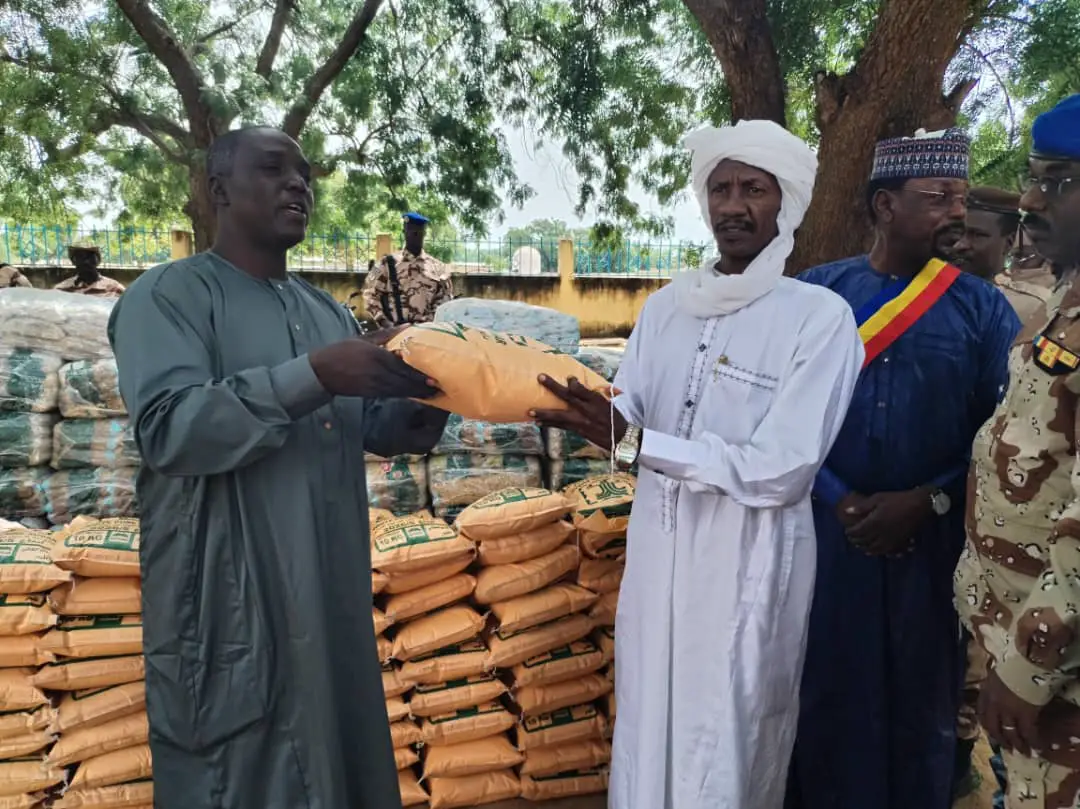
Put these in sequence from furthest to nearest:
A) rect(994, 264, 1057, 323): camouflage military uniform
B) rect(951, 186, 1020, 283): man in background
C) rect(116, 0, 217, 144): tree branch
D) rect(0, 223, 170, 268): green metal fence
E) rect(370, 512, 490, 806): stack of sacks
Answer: rect(0, 223, 170, 268): green metal fence → rect(116, 0, 217, 144): tree branch → rect(951, 186, 1020, 283): man in background → rect(994, 264, 1057, 323): camouflage military uniform → rect(370, 512, 490, 806): stack of sacks

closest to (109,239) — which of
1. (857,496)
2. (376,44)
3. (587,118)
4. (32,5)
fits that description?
(32,5)

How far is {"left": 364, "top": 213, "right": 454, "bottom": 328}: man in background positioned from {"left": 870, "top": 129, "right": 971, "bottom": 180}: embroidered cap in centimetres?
511

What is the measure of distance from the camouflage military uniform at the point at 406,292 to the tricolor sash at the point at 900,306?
199 inches

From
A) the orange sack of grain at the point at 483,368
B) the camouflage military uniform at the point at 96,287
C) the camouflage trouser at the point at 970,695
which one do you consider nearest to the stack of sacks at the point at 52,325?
the orange sack of grain at the point at 483,368

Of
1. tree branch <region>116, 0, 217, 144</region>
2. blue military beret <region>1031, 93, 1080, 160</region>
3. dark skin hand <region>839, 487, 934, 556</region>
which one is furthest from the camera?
tree branch <region>116, 0, 217, 144</region>

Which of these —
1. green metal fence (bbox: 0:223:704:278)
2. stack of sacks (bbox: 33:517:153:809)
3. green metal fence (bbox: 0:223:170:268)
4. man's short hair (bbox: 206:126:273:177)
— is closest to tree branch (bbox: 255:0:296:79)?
green metal fence (bbox: 0:223:704:278)

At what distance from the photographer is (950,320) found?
2.37 m

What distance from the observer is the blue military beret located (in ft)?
5.11

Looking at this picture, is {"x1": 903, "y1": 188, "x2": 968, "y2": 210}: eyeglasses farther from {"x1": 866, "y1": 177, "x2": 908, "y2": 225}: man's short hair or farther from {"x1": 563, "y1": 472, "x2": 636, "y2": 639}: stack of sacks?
{"x1": 563, "y1": 472, "x2": 636, "y2": 639}: stack of sacks

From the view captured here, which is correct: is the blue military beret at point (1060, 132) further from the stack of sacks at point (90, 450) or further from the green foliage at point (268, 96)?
the green foliage at point (268, 96)

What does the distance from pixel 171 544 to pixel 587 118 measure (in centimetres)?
796

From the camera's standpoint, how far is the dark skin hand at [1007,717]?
4.82 feet

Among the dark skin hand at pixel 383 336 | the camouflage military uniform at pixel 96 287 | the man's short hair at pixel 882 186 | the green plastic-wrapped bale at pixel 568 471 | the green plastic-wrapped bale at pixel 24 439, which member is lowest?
the green plastic-wrapped bale at pixel 568 471

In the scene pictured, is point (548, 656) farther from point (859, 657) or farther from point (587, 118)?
point (587, 118)
